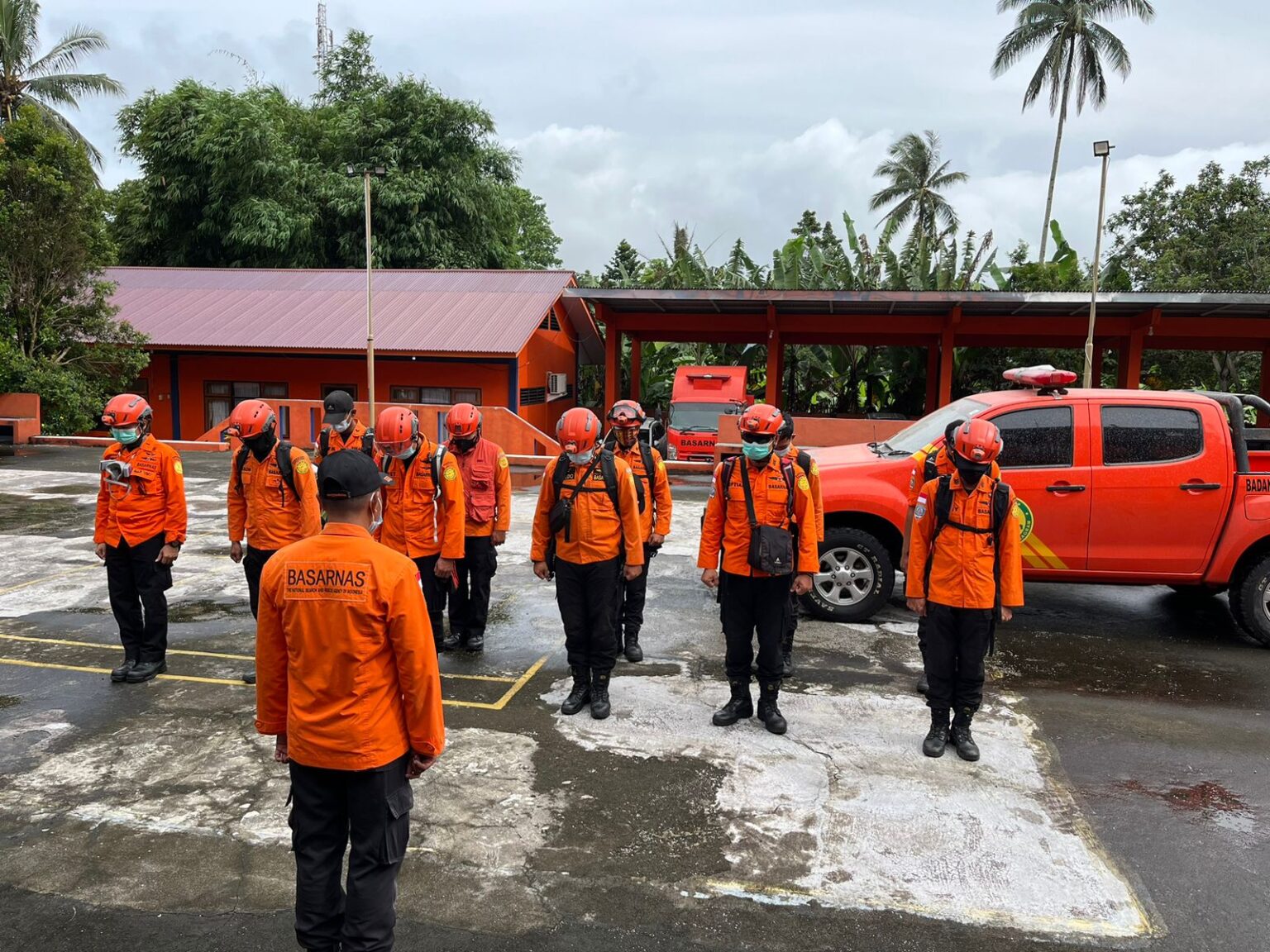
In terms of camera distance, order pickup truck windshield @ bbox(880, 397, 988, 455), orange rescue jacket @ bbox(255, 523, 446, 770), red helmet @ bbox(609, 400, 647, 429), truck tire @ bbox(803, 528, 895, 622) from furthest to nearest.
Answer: pickup truck windshield @ bbox(880, 397, 988, 455) < truck tire @ bbox(803, 528, 895, 622) < red helmet @ bbox(609, 400, 647, 429) < orange rescue jacket @ bbox(255, 523, 446, 770)

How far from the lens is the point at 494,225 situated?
34375 millimetres

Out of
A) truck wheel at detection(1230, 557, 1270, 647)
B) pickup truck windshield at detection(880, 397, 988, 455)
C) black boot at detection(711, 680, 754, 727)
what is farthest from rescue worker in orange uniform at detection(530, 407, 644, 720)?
truck wheel at detection(1230, 557, 1270, 647)

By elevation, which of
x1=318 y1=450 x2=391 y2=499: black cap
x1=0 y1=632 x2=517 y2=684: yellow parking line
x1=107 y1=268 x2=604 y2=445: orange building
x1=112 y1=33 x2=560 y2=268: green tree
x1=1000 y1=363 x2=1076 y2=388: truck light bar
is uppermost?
x1=112 y1=33 x2=560 y2=268: green tree

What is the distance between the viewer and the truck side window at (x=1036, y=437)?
6992 mm

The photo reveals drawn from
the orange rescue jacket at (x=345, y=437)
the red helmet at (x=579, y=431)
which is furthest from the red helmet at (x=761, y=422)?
the orange rescue jacket at (x=345, y=437)

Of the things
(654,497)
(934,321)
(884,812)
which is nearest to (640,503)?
(654,497)

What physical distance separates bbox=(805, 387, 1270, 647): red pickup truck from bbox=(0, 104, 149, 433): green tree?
62.7ft

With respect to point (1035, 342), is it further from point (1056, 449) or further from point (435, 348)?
point (1056, 449)

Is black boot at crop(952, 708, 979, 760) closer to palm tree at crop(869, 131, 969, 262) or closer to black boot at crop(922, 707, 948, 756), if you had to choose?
black boot at crop(922, 707, 948, 756)

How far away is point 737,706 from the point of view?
17.3ft

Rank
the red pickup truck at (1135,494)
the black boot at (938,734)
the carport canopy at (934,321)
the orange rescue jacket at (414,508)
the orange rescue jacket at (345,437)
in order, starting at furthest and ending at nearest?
1. the carport canopy at (934,321)
2. the red pickup truck at (1135,494)
3. the orange rescue jacket at (345,437)
4. the orange rescue jacket at (414,508)
5. the black boot at (938,734)

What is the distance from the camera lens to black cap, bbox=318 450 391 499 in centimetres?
275

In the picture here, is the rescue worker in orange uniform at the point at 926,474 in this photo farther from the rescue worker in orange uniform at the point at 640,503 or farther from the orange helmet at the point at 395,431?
the orange helmet at the point at 395,431

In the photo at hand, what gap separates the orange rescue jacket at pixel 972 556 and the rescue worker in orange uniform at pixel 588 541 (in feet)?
5.54
